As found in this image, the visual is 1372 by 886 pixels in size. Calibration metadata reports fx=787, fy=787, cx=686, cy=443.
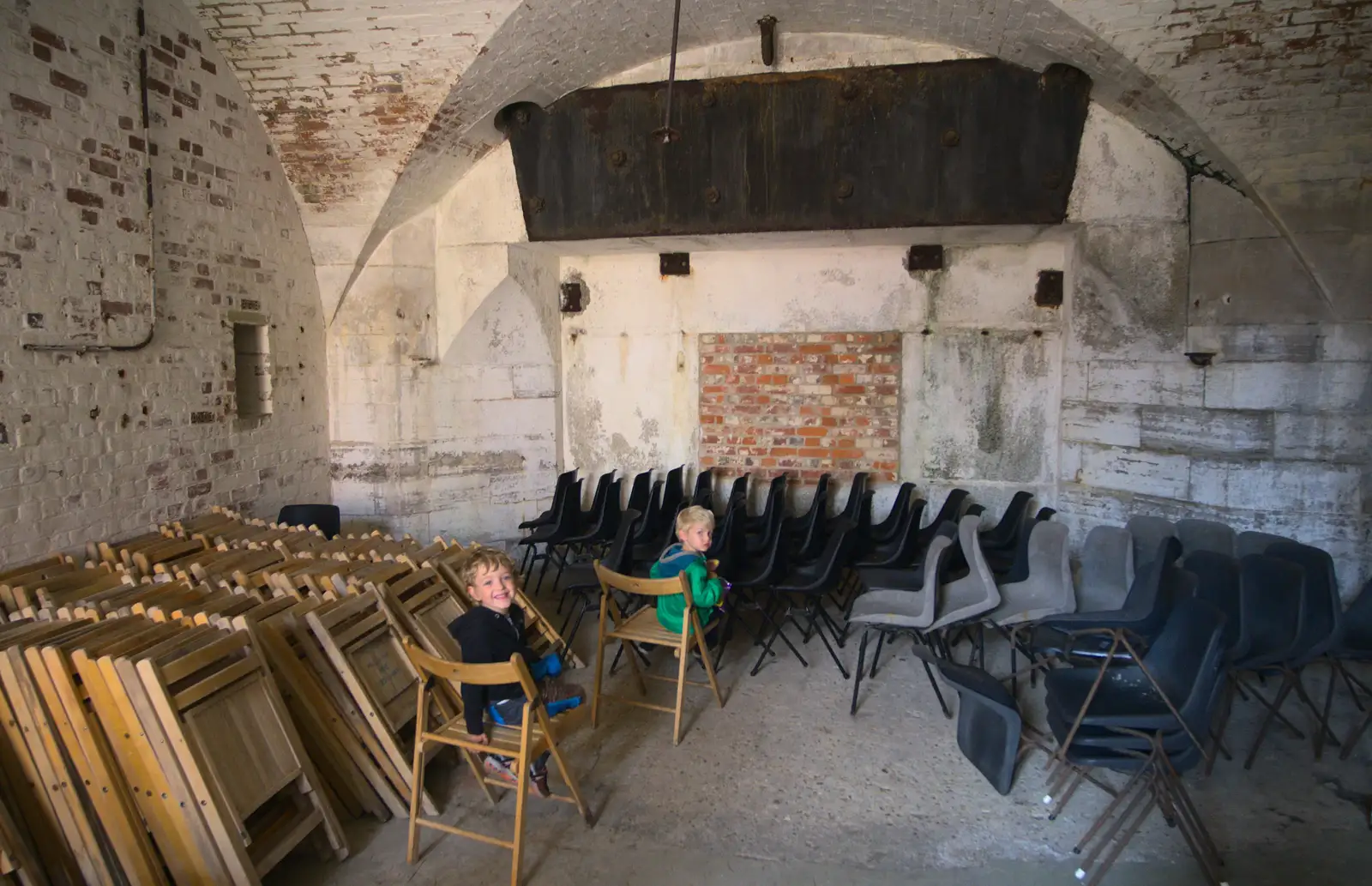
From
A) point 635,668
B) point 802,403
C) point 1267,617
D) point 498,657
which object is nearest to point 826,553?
point 635,668

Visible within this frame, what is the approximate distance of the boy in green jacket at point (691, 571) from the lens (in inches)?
143

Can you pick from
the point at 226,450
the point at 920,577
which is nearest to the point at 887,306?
the point at 920,577

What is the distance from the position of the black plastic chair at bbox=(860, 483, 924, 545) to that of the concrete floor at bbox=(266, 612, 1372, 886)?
181 centimetres

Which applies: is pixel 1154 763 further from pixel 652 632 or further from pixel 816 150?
pixel 816 150

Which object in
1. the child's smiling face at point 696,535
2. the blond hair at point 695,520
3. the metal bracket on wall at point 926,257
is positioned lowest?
the child's smiling face at point 696,535

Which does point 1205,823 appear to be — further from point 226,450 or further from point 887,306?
point 226,450

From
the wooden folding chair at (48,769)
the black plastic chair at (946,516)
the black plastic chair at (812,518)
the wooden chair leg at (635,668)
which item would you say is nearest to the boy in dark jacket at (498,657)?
the wooden chair leg at (635,668)

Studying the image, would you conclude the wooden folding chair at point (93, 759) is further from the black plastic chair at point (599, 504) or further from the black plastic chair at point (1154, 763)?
the black plastic chair at point (599, 504)

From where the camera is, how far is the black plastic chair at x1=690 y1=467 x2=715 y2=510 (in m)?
6.07

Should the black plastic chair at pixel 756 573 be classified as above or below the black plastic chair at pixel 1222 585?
below

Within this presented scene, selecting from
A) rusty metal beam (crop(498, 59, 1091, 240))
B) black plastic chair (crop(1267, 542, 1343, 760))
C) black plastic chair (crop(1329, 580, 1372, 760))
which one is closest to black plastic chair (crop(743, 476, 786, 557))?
rusty metal beam (crop(498, 59, 1091, 240))

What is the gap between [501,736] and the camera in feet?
8.91

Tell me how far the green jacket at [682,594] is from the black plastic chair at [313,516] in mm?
2560

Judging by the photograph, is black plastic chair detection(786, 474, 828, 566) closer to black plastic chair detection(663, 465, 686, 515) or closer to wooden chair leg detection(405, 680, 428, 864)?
black plastic chair detection(663, 465, 686, 515)
